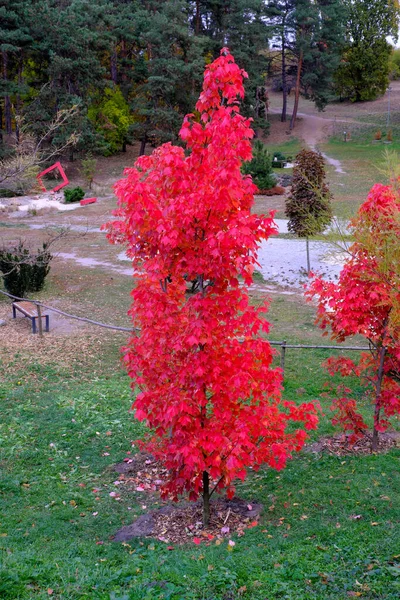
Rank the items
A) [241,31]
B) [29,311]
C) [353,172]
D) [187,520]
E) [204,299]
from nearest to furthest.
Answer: [204,299]
[187,520]
[29,311]
[353,172]
[241,31]

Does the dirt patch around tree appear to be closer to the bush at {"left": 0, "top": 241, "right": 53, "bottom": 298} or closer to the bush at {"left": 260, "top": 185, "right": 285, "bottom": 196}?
the bush at {"left": 0, "top": 241, "right": 53, "bottom": 298}

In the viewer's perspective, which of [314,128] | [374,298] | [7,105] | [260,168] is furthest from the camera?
[314,128]

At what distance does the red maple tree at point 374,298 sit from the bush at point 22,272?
27.8ft

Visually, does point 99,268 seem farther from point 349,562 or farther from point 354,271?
point 349,562

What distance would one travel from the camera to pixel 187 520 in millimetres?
5875

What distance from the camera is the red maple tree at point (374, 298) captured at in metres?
5.91

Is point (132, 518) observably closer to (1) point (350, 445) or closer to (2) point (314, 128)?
(1) point (350, 445)

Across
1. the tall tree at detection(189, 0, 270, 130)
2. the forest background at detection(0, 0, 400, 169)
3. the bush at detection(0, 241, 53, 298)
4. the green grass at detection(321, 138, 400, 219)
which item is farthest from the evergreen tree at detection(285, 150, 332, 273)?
the tall tree at detection(189, 0, 270, 130)

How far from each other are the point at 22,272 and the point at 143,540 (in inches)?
399

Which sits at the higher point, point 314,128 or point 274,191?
point 314,128

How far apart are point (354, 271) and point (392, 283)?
0.55 m

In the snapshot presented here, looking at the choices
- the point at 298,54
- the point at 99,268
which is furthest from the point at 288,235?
the point at 298,54

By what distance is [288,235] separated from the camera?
21.9 m

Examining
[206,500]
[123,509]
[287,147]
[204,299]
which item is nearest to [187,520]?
[206,500]
